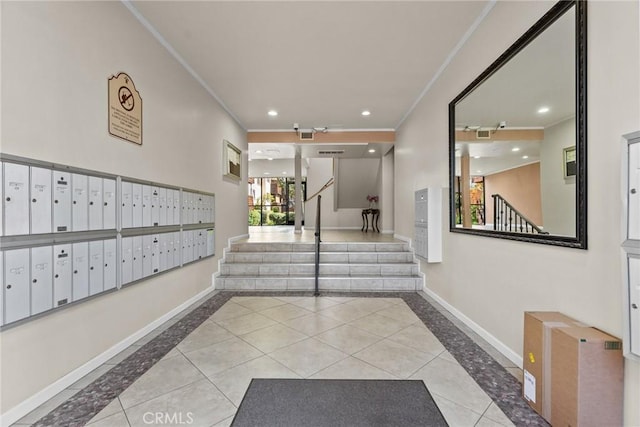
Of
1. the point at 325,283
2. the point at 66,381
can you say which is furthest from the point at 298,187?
the point at 66,381

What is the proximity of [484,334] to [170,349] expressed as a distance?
2.79 metres

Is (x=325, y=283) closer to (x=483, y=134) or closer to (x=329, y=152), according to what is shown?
(x=483, y=134)

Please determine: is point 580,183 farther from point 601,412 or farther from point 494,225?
point 601,412

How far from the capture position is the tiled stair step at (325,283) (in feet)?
13.7

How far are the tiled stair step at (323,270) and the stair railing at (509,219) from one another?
219 cm

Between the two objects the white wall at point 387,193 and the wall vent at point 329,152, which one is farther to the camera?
the white wall at point 387,193

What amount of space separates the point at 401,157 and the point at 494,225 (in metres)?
3.26

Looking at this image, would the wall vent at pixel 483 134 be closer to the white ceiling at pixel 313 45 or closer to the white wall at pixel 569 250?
the white wall at pixel 569 250

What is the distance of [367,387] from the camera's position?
1.83 m

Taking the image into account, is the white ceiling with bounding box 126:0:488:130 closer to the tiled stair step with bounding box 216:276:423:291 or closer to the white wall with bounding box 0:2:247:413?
the white wall with bounding box 0:2:247:413

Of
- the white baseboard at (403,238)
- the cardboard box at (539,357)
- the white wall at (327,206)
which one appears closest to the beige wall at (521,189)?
the cardboard box at (539,357)

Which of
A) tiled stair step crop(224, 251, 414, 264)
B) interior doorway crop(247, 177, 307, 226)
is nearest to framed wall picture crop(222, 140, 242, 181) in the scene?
tiled stair step crop(224, 251, 414, 264)

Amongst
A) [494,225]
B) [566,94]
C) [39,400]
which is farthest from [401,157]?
[39,400]

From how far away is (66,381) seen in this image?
183 cm
